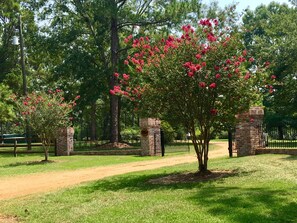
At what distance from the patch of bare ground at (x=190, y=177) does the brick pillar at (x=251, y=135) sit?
571 centimetres

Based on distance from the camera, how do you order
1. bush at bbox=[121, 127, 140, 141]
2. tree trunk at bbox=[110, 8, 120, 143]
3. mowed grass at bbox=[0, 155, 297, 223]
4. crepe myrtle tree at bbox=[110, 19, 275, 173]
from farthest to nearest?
1. bush at bbox=[121, 127, 140, 141]
2. tree trunk at bbox=[110, 8, 120, 143]
3. crepe myrtle tree at bbox=[110, 19, 275, 173]
4. mowed grass at bbox=[0, 155, 297, 223]

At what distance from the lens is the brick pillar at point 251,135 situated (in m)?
18.2

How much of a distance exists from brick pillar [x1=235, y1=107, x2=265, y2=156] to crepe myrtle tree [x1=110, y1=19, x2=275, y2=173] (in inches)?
244

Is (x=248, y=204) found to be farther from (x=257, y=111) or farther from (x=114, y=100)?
(x=114, y=100)

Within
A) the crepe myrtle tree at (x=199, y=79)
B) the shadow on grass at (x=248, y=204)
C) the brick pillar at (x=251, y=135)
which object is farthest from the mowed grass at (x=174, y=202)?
the brick pillar at (x=251, y=135)

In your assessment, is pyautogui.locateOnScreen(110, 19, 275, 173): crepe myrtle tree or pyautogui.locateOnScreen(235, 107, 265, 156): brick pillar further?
pyautogui.locateOnScreen(235, 107, 265, 156): brick pillar

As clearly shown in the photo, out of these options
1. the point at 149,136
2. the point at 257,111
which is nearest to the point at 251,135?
the point at 257,111

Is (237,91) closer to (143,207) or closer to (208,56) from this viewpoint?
(208,56)

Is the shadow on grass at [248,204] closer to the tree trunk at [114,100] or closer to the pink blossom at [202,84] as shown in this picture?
the pink blossom at [202,84]

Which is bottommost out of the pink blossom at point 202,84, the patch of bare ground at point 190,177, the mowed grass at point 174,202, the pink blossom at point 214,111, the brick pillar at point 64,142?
the mowed grass at point 174,202

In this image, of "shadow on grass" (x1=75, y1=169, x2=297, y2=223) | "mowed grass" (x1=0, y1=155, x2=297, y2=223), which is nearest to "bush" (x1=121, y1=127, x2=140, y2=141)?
"mowed grass" (x1=0, y1=155, x2=297, y2=223)

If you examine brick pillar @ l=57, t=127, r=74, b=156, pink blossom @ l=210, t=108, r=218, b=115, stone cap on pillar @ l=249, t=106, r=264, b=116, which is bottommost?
brick pillar @ l=57, t=127, r=74, b=156

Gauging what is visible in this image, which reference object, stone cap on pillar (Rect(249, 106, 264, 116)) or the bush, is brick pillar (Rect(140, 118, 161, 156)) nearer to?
stone cap on pillar (Rect(249, 106, 264, 116))

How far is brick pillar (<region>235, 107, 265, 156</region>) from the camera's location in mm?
18172
